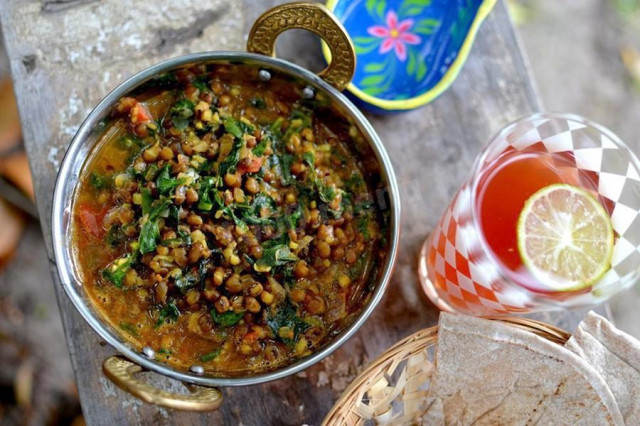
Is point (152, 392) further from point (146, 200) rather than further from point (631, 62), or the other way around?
point (631, 62)

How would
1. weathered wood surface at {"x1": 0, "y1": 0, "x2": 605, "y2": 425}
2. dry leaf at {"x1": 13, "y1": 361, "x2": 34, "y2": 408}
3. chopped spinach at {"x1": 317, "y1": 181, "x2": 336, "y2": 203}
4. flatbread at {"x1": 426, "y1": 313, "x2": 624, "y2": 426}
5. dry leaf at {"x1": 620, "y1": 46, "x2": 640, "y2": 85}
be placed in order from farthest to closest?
dry leaf at {"x1": 620, "y1": 46, "x2": 640, "y2": 85}, dry leaf at {"x1": 13, "y1": 361, "x2": 34, "y2": 408}, weathered wood surface at {"x1": 0, "y1": 0, "x2": 605, "y2": 425}, chopped spinach at {"x1": 317, "y1": 181, "x2": 336, "y2": 203}, flatbread at {"x1": 426, "y1": 313, "x2": 624, "y2": 426}

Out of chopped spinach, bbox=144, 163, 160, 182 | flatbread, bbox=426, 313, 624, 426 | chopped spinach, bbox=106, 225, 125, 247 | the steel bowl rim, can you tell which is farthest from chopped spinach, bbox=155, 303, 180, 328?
flatbread, bbox=426, 313, 624, 426

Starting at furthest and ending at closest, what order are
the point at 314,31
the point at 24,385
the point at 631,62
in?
the point at 631,62
the point at 24,385
the point at 314,31

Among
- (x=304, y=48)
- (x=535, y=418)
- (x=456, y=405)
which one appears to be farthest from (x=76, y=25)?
(x=535, y=418)

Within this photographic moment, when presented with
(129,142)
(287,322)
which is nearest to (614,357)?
(287,322)

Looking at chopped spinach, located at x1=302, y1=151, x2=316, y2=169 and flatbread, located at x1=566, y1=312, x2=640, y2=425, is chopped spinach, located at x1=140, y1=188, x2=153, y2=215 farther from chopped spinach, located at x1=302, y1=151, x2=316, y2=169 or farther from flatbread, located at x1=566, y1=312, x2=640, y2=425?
flatbread, located at x1=566, y1=312, x2=640, y2=425

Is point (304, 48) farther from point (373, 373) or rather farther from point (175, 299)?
point (373, 373)
